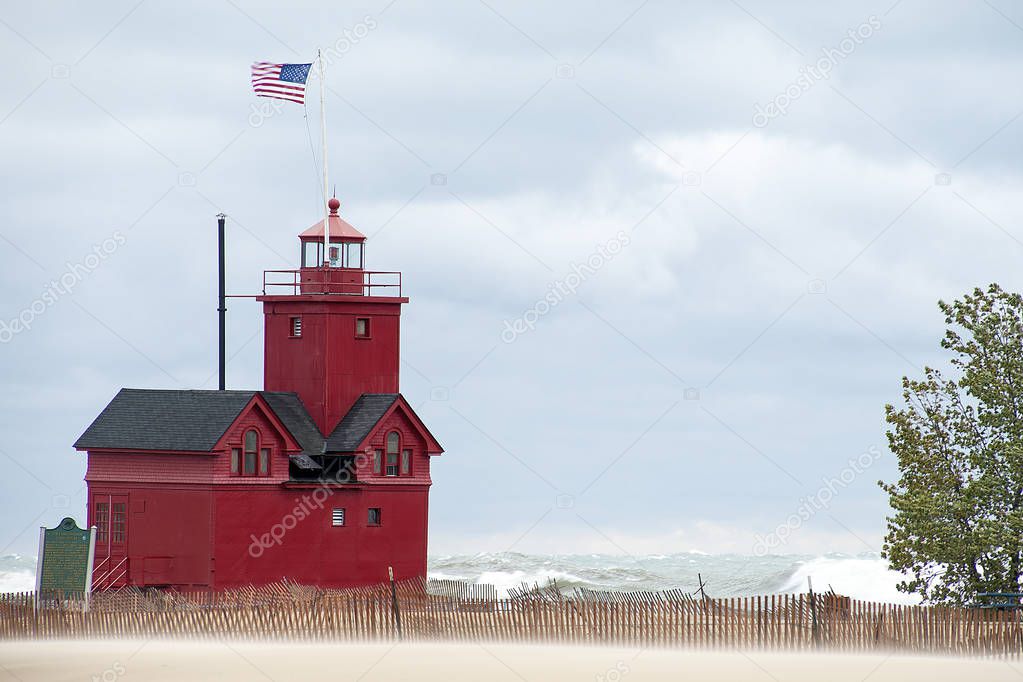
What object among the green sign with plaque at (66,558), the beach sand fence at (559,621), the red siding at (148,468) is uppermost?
the red siding at (148,468)

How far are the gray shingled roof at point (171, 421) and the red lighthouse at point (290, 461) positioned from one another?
4 centimetres

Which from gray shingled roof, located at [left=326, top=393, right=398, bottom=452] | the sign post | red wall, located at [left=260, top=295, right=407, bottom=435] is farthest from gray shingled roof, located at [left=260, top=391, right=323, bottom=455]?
the sign post

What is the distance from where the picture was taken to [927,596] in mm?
41969

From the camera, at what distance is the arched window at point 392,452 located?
54.2m

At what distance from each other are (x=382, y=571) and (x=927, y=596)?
56.4 feet

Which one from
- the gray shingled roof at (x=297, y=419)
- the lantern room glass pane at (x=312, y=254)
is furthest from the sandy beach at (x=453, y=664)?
the lantern room glass pane at (x=312, y=254)

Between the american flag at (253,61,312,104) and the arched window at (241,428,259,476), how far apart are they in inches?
364

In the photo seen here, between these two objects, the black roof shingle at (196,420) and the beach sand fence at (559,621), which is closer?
the beach sand fence at (559,621)

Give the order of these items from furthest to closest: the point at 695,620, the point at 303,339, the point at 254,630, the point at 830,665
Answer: the point at 303,339, the point at 254,630, the point at 695,620, the point at 830,665

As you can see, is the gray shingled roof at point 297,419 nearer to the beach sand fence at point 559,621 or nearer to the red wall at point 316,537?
the red wall at point 316,537

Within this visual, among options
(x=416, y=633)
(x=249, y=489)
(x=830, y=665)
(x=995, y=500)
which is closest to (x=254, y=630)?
(x=416, y=633)

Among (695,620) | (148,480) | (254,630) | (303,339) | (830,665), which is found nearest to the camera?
(830,665)

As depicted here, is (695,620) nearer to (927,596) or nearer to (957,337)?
(927,596)

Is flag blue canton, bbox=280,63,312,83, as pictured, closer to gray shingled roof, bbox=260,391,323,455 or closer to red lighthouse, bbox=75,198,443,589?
red lighthouse, bbox=75,198,443,589
